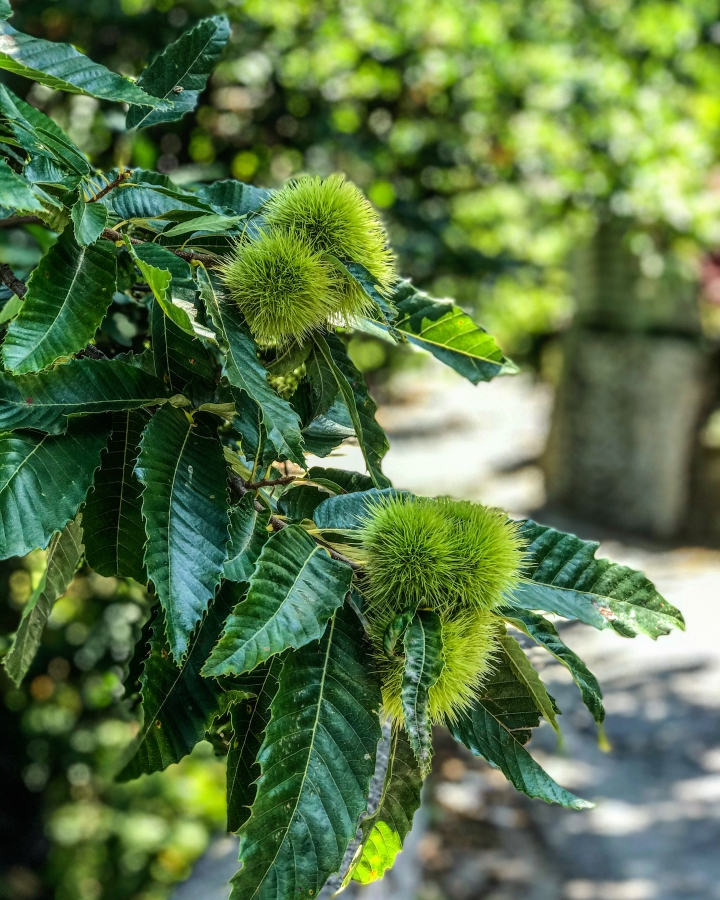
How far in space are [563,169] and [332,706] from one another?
166 inches

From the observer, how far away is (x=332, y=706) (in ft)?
2.18

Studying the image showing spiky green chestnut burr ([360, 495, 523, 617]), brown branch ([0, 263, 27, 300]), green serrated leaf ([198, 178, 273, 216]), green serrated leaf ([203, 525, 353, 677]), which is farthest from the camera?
green serrated leaf ([198, 178, 273, 216])

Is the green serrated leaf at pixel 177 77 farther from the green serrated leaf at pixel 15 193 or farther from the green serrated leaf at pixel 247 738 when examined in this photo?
the green serrated leaf at pixel 247 738

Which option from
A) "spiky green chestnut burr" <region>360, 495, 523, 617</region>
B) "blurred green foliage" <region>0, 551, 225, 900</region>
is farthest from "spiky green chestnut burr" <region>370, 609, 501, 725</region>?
"blurred green foliage" <region>0, 551, 225, 900</region>

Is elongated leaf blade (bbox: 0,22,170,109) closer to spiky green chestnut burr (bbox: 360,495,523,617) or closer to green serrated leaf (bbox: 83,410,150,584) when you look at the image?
green serrated leaf (bbox: 83,410,150,584)

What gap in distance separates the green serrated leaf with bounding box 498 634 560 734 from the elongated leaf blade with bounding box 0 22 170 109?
21.6 inches

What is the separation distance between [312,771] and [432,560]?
0.18 metres

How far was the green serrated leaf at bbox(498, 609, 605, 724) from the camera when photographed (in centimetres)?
70

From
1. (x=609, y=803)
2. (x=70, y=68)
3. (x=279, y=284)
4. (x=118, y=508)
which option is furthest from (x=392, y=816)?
(x=609, y=803)

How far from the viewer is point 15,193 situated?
62 centimetres

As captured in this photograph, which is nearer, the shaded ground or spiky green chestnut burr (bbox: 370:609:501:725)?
spiky green chestnut burr (bbox: 370:609:501:725)

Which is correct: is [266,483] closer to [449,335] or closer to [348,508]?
[348,508]

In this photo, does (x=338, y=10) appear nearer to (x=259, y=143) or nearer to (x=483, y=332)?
(x=259, y=143)

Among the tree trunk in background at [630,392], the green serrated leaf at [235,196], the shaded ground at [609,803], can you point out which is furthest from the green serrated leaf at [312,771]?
the tree trunk in background at [630,392]
